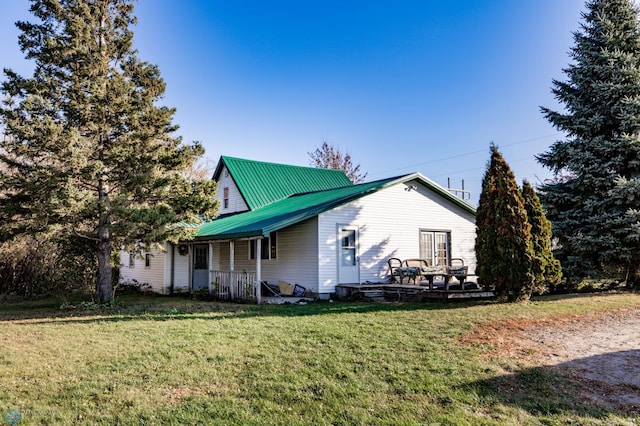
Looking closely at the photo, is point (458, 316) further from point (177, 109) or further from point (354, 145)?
point (354, 145)

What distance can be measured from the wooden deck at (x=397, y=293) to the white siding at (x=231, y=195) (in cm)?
738

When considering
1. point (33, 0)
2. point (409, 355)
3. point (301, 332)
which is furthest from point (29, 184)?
point (409, 355)

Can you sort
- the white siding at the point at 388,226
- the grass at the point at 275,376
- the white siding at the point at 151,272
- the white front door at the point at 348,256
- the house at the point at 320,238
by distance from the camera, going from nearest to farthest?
the grass at the point at 275,376
the house at the point at 320,238
the white siding at the point at 388,226
the white front door at the point at 348,256
the white siding at the point at 151,272

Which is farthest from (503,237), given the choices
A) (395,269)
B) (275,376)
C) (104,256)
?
(104,256)

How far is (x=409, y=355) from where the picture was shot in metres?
6.31

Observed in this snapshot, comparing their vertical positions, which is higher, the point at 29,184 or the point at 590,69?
the point at 590,69

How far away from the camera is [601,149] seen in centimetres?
1491

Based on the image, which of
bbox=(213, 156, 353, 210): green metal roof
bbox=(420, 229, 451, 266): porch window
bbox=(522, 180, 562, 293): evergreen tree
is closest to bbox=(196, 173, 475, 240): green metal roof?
bbox=(420, 229, 451, 266): porch window

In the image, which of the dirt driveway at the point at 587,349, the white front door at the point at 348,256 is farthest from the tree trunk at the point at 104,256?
the dirt driveway at the point at 587,349

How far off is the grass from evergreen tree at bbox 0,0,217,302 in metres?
3.32

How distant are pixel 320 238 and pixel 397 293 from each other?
292cm

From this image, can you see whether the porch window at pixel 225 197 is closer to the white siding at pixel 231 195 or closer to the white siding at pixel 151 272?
the white siding at pixel 231 195

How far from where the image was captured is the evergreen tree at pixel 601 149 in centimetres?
1427

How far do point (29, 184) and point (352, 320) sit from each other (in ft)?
27.9
